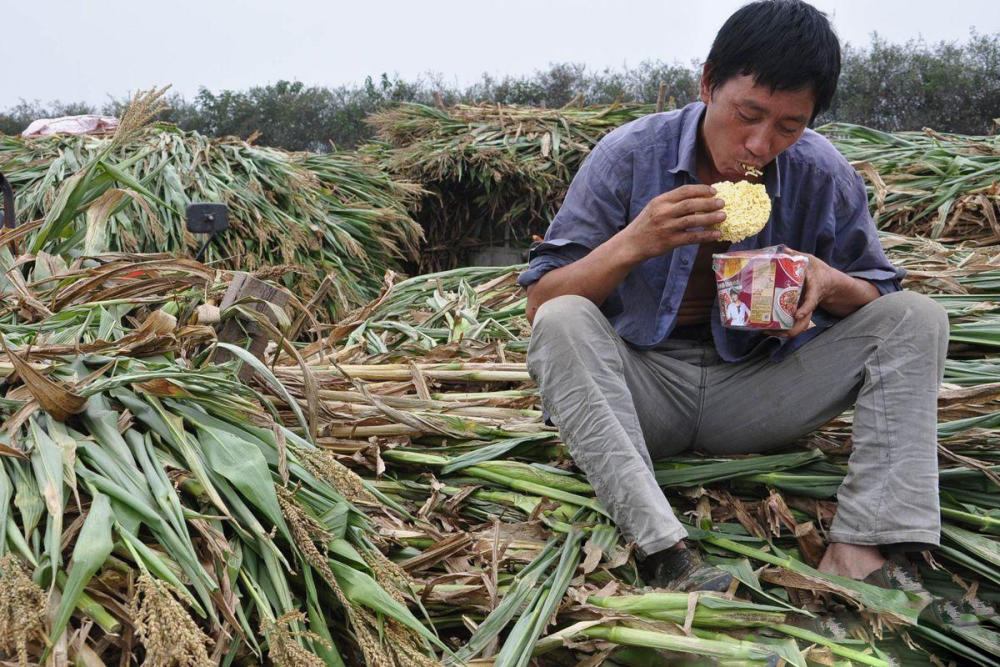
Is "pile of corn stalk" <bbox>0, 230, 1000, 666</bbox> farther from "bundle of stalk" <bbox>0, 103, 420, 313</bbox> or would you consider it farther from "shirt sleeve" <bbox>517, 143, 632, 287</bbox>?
"bundle of stalk" <bbox>0, 103, 420, 313</bbox>

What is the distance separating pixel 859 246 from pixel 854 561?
69cm

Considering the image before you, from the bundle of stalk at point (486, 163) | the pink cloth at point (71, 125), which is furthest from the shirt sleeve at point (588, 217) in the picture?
the pink cloth at point (71, 125)

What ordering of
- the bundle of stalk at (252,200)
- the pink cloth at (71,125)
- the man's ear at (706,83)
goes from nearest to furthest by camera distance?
the man's ear at (706,83)
the bundle of stalk at (252,200)
the pink cloth at (71,125)

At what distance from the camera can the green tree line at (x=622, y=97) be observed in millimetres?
10508

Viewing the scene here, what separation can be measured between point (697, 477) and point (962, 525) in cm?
50

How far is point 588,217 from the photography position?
200 centimetres

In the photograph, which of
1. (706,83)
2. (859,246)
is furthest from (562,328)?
(859,246)

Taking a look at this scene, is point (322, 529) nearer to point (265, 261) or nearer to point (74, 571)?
point (74, 571)

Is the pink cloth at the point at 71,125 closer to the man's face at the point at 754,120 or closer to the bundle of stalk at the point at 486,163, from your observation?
the bundle of stalk at the point at 486,163

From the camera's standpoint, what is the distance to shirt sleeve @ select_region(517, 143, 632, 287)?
6.51 feet

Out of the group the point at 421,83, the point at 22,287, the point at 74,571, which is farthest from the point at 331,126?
the point at 74,571

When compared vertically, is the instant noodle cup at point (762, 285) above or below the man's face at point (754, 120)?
below

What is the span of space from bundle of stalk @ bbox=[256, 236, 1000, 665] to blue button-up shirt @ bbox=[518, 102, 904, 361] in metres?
0.27

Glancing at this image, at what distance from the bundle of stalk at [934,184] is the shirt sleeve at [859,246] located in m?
2.11
